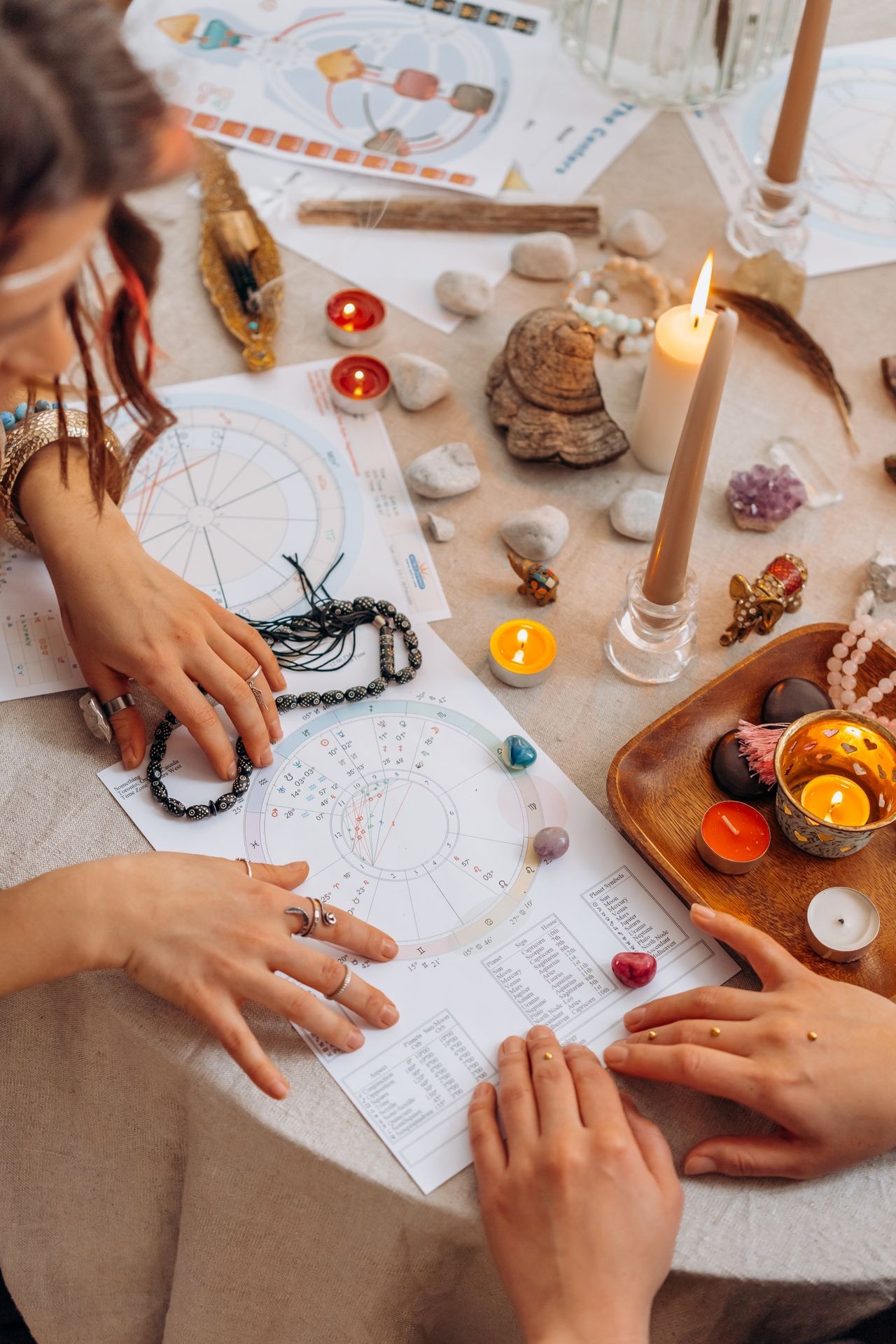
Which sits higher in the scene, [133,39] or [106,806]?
[133,39]

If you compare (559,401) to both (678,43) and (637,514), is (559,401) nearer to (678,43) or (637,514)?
(637,514)

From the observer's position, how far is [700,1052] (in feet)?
2.36

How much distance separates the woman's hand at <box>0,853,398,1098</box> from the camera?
2.46 feet

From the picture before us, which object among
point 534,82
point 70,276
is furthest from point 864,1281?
point 534,82

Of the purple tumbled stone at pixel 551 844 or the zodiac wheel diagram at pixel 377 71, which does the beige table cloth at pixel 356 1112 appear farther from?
the zodiac wheel diagram at pixel 377 71

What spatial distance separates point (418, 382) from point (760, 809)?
1.72 feet

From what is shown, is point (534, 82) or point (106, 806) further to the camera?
point (534, 82)

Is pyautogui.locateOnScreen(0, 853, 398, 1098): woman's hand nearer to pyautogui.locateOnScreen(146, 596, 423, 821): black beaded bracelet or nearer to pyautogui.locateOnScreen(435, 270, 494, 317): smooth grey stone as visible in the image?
pyautogui.locateOnScreen(146, 596, 423, 821): black beaded bracelet

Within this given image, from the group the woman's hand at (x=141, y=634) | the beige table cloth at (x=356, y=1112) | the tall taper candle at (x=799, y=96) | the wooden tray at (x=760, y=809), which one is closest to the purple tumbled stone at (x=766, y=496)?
the beige table cloth at (x=356, y=1112)

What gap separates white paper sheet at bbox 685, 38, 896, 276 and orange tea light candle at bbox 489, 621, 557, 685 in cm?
57

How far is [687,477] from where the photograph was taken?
0.79 metres

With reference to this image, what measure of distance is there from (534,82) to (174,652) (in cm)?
89

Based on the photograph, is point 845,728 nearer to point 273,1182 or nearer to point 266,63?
point 273,1182

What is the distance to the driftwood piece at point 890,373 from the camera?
3.66 ft
